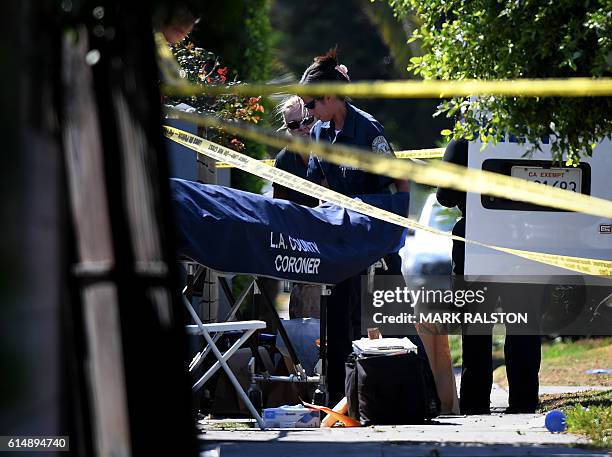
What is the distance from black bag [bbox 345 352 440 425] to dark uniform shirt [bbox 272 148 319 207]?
1620 millimetres

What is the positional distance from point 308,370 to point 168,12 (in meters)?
5.38

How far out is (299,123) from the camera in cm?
781

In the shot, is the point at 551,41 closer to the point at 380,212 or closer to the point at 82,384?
the point at 380,212

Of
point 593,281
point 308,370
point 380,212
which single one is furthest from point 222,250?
point 593,281

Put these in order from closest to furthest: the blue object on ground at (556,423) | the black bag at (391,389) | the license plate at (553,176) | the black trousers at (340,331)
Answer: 1. the blue object on ground at (556,423)
2. the black bag at (391,389)
3. the black trousers at (340,331)
4. the license plate at (553,176)

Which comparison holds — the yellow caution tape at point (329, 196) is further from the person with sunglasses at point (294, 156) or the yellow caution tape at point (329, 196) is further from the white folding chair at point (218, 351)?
the white folding chair at point (218, 351)

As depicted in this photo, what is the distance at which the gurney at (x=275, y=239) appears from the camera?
586 centimetres

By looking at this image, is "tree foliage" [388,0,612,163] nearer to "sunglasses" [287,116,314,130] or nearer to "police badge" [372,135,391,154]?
"police badge" [372,135,391,154]

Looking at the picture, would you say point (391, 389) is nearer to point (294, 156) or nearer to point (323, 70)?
point (294, 156)

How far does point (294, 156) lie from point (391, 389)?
6.76ft

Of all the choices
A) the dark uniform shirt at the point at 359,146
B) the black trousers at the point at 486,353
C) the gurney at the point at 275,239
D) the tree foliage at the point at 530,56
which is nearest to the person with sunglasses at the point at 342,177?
the dark uniform shirt at the point at 359,146

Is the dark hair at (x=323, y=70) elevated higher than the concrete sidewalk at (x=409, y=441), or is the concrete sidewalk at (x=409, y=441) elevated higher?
the dark hair at (x=323, y=70)

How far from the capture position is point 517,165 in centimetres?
712

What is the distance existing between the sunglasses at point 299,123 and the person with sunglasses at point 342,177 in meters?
0.53
